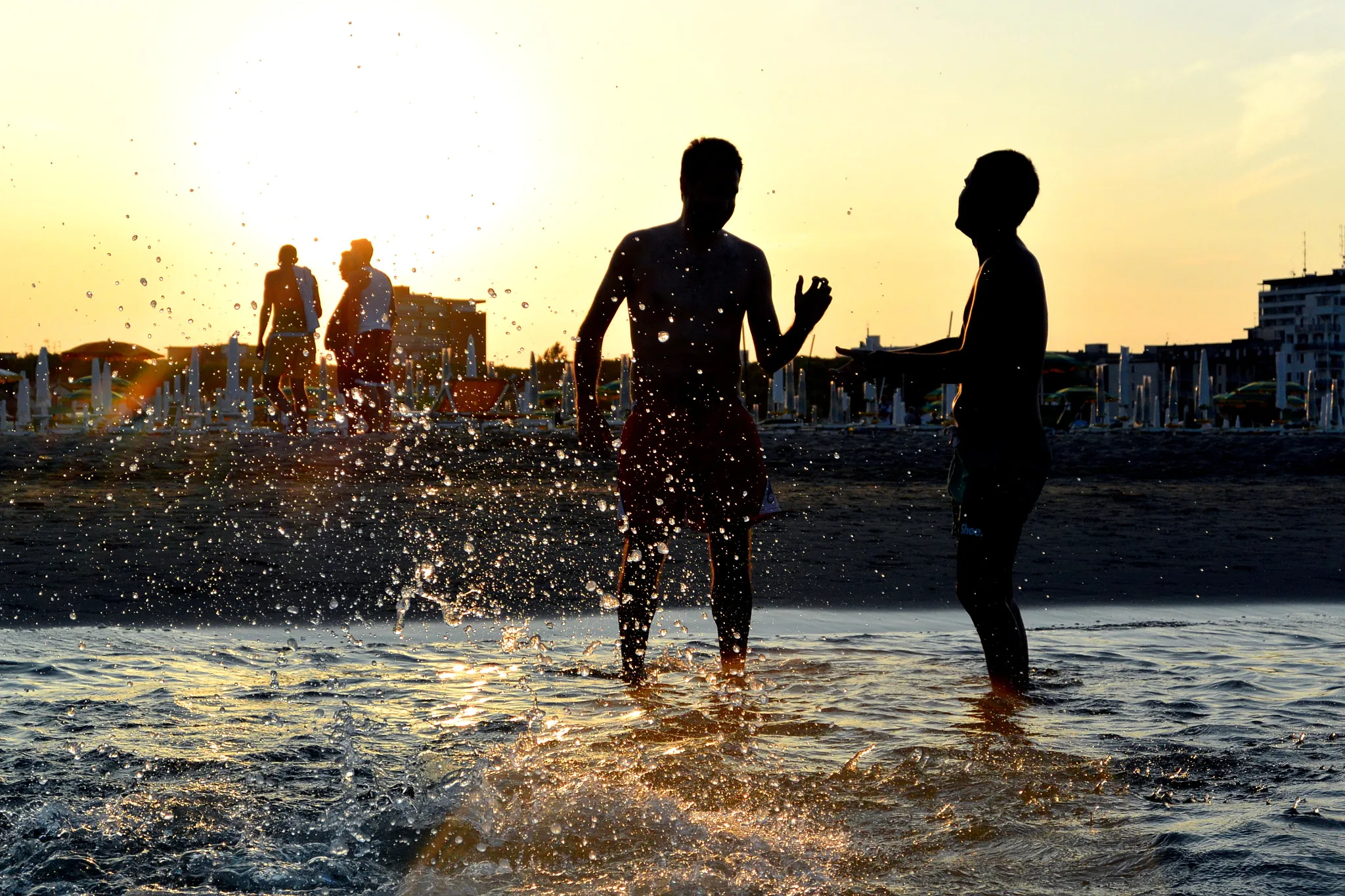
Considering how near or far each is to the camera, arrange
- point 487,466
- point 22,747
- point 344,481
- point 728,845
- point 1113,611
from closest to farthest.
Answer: point 728,845
point 22,747
point 1113,611
point 344,481
point 487,466

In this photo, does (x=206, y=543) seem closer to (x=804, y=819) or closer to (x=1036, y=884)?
(x=804, y=819)

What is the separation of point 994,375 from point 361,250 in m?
9.43

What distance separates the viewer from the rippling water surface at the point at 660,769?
2.82 meters

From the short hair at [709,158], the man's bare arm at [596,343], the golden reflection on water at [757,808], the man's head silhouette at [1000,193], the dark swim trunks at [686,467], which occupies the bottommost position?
the golden reflection on water at [757,808]

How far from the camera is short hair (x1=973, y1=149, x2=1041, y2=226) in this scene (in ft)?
13.8

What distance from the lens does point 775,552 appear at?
8.55 metres

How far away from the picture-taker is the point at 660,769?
3535mm

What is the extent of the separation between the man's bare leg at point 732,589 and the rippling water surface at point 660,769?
5.1 inches

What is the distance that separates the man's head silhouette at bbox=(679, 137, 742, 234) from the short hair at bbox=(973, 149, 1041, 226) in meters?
0.80

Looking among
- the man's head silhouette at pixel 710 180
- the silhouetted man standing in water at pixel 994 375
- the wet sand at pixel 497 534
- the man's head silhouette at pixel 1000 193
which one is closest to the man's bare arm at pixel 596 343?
the man's head silhouette at pixel 710 180

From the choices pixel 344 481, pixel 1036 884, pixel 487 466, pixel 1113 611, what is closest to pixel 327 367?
pixel 487 466

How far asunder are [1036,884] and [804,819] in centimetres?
58

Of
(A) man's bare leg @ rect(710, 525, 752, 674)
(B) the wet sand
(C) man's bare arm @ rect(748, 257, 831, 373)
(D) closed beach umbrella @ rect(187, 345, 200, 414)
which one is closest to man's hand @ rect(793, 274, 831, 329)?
(C) man's bare arm @ rect(748, 257, 831, 373)

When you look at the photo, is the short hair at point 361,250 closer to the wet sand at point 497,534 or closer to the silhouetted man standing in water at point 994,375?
the wet sand at point 497,534
